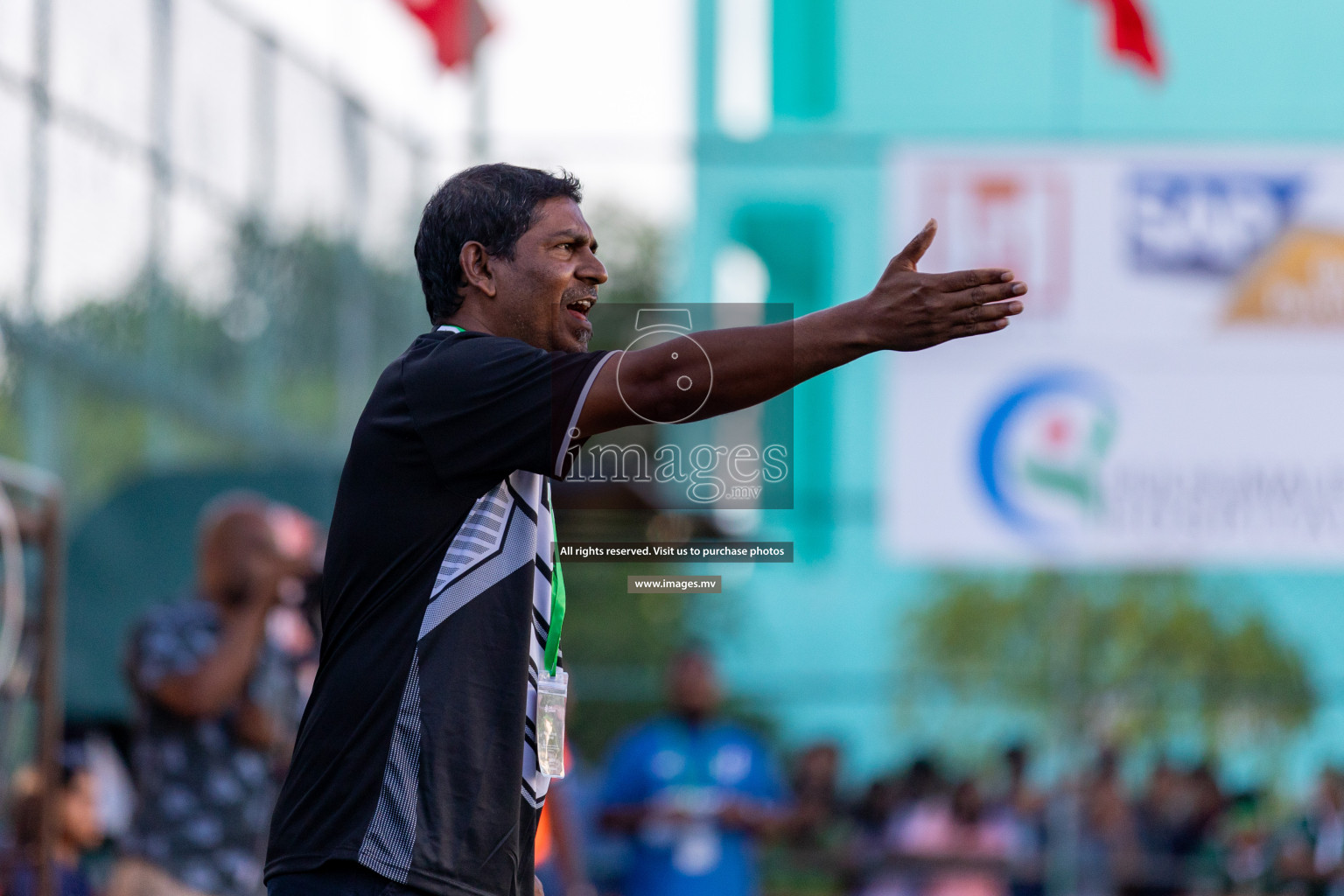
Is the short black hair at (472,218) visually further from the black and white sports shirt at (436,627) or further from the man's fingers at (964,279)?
the man's fingers at (964,279)

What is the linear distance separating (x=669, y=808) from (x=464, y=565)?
5.30 meters

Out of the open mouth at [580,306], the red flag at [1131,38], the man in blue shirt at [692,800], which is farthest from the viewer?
the red flag at [1131,38]

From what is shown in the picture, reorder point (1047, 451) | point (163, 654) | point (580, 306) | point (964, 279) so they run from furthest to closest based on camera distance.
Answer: point (1047, 451)
point (163, 654)
point (580, 306)
point (964, 279)

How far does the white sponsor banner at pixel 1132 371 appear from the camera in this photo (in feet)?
31.8

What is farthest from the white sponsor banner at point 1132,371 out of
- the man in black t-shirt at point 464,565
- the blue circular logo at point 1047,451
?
the man in black t-shirt at point 464,565

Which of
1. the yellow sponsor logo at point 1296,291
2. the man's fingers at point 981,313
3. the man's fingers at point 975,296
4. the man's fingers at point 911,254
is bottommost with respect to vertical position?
the man's fingers at point 981,313

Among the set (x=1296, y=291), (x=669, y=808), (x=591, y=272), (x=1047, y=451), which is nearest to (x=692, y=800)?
(x=669, y=808)

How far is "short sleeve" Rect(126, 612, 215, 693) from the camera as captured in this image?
16.4 feet

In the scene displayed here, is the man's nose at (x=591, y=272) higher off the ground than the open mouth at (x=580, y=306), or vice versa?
the man's nose at (x=591, y=272)

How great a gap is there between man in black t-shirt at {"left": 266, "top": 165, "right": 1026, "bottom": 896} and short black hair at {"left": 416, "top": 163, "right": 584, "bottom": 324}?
0.40ft

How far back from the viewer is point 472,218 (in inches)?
114

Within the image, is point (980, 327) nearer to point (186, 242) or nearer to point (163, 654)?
point (163, 654)

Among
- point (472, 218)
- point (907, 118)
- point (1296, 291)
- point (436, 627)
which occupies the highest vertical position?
point (907, 118)

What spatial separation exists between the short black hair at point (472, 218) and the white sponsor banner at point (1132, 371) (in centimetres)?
691
